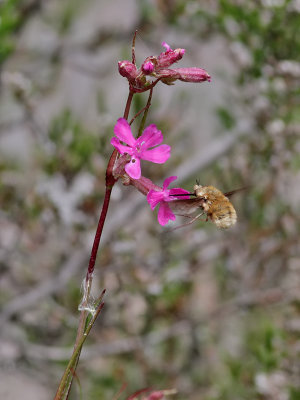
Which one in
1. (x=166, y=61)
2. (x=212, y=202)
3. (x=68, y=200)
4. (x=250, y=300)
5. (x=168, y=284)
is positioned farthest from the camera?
(x=250, y=300)

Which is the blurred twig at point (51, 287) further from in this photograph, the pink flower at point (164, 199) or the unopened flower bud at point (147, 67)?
the unopened flower bud at point (147, 67)

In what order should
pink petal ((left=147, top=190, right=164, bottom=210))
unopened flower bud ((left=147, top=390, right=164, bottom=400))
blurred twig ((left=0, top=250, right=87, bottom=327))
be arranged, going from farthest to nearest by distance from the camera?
blurred twig ((left=0, top=250, right=87, bottom=327))
unopened flower bud ((left=147, top=390, right=164, bottom=400))
pink petal ((left=147, top=190, right=164, bottom=210))

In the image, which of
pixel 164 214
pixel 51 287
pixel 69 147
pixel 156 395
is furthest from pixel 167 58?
pixel 51 287

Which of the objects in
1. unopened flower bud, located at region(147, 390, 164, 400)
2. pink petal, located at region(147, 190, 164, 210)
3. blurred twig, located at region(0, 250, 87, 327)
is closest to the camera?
pink petal, located at region(147, 190, 164, 210)

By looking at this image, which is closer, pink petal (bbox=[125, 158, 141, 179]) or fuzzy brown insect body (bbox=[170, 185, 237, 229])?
pink petal (bbox=[125, 158, 141, 179])

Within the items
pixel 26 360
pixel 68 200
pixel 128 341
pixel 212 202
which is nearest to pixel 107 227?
pixel 68 200

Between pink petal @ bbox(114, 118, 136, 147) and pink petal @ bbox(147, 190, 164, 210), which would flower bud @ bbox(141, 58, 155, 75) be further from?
pink petal @ bbox(147, 190, 164, 210)

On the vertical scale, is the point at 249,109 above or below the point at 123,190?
above

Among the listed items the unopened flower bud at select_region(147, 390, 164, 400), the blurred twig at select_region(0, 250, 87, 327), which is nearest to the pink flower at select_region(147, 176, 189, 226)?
the unopened flower bud at select_region(147, 390, 164, 400)

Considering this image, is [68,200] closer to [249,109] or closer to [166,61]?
[249,109]
